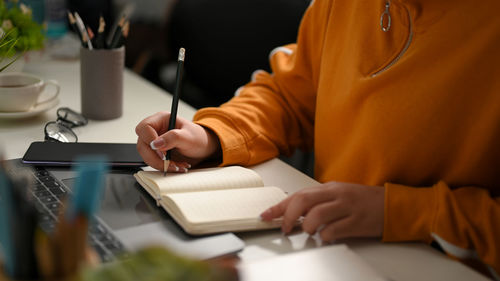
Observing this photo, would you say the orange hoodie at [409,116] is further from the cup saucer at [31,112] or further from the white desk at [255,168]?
the cup saucer at [31,112]

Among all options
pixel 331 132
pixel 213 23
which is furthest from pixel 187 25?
pixel 331 132

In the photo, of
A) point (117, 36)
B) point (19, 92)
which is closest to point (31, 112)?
point (19, 92)

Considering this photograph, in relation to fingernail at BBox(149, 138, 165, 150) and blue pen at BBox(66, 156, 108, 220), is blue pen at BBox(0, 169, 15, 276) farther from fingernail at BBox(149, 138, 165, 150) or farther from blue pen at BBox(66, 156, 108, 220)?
fingernail at BBox(149, 138, 165, 150)

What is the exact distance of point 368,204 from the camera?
642 millimetres

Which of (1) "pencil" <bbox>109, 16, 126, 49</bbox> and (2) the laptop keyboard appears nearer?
(2) the laptop keyboard

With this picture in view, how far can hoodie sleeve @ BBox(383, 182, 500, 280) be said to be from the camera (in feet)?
2.02

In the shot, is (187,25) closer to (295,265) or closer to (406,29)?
(406,29)

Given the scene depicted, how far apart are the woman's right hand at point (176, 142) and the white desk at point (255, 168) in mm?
93

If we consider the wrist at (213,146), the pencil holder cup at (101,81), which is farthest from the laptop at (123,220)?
the pencil holder cup at (101,81)

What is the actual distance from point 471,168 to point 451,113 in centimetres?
8

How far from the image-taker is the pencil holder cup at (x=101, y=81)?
3.20 feet

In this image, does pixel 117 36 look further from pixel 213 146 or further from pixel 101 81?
pixel 213 146

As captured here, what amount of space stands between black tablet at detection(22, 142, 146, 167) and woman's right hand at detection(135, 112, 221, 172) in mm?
35

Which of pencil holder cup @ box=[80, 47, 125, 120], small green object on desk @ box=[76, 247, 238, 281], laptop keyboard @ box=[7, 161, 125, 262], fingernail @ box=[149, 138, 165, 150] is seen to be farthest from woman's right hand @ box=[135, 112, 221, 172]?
small green object on desk @ box=[76, 247, 238, 281]
